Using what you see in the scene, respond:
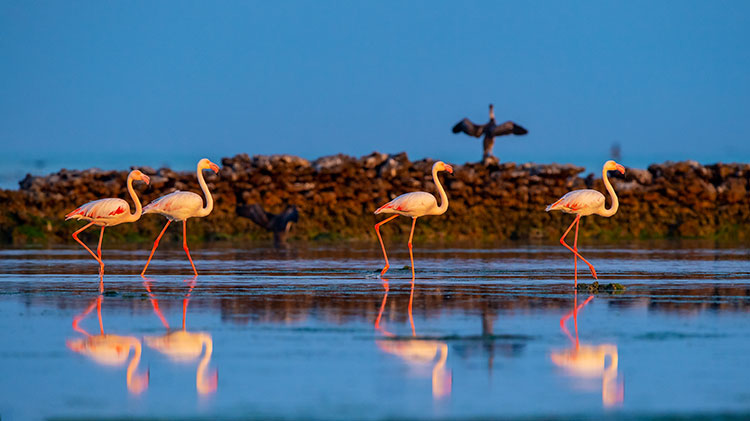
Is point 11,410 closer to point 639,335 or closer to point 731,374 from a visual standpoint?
point 731,374

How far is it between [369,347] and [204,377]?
1.74 m

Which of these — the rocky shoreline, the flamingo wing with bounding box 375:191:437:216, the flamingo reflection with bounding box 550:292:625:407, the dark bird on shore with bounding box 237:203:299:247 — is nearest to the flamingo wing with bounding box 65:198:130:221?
the flamingo wing with bounding box 375:191:437:216

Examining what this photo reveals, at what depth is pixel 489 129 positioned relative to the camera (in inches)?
1661

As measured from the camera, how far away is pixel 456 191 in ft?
128

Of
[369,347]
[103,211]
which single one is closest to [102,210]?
[103,211]

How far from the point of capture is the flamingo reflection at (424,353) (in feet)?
22.5

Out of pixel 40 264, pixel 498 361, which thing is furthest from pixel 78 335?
pixel 40 264

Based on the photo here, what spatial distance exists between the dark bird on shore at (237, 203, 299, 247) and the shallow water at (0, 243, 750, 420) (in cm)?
1839

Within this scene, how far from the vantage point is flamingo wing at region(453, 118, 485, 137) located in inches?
1668

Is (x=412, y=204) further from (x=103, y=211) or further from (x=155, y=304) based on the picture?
(x=155, y=304)

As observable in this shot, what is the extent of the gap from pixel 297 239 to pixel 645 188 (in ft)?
46.7

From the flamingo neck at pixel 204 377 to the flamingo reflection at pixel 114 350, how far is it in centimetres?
34

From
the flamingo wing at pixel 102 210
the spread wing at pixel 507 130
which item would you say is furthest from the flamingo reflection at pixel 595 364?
the spread wing at pixel 507 130

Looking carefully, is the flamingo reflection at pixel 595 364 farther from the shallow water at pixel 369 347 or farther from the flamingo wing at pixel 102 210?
the flamingo wing at pixel 102 210
